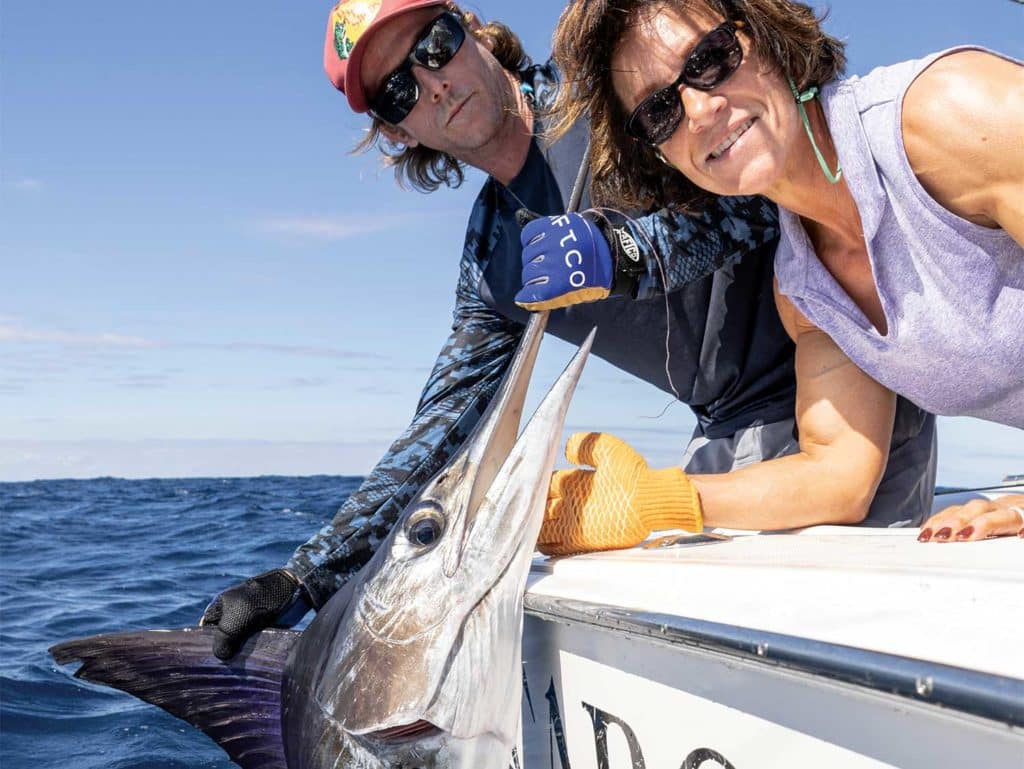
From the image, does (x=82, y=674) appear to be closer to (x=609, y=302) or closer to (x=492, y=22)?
(x=609, y=302)

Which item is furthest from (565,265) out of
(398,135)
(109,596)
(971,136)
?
(109,596)

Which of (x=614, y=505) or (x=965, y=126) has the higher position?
(x=965, y=126)

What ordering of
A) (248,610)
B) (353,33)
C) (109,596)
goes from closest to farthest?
(248,610) < (353,33) < (109,596)

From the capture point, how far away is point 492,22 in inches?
120

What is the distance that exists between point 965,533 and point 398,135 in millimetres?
2077

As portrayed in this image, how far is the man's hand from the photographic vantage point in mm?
2010

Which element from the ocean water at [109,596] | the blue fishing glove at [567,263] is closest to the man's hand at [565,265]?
the blue fishing glove at [567,263]

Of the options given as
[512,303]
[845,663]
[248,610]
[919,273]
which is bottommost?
[248,610]

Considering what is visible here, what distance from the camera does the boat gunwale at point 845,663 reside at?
950mm

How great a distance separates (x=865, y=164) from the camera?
175 centimetres

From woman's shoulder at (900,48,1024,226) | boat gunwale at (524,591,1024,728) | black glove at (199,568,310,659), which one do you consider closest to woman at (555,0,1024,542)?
woman's shoulder at (900,48,1024,226)

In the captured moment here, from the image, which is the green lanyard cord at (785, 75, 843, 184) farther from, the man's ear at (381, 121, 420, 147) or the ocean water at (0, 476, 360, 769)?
the ocean water at (0, 476, 360, 769)

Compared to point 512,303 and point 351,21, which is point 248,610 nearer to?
point 512,303

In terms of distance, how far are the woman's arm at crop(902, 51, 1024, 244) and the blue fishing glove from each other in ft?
2.16
